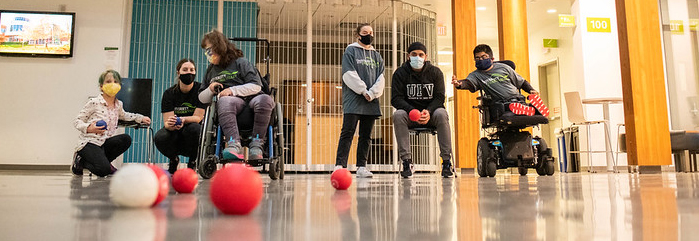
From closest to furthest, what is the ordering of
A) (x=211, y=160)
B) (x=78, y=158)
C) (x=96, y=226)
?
(x=96, y=226) < (x=211, y=160) < (x=78, y=158)

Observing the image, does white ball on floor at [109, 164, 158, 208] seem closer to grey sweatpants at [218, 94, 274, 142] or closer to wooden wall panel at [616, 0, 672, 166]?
grey sweatpants at [218, 94, 274, 142]

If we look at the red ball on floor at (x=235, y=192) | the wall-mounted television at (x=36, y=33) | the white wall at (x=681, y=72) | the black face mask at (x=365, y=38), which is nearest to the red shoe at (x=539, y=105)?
the black face mask at (x=365, y=38)

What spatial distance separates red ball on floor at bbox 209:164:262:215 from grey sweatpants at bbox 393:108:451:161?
292cm

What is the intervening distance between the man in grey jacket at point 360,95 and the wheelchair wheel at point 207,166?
97 centimetres

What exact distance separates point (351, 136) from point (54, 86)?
18.5ft

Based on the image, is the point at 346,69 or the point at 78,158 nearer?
the point at 78,158

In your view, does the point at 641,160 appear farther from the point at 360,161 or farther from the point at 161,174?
the point at 161,174

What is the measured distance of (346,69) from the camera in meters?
3.72

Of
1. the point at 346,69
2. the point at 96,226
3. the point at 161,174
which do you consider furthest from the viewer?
the point at 346,69

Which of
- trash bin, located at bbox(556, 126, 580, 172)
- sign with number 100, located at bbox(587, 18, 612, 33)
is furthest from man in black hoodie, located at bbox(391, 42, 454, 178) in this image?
sign with number 100, located at bbox(587, 18, 612, 33)

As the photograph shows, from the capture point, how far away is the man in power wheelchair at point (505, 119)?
12.7 ft

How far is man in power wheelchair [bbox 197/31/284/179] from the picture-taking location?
9.53ft

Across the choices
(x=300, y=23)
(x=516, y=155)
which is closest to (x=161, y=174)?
Result: (x=516, y=155)

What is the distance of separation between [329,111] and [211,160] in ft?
16.1
